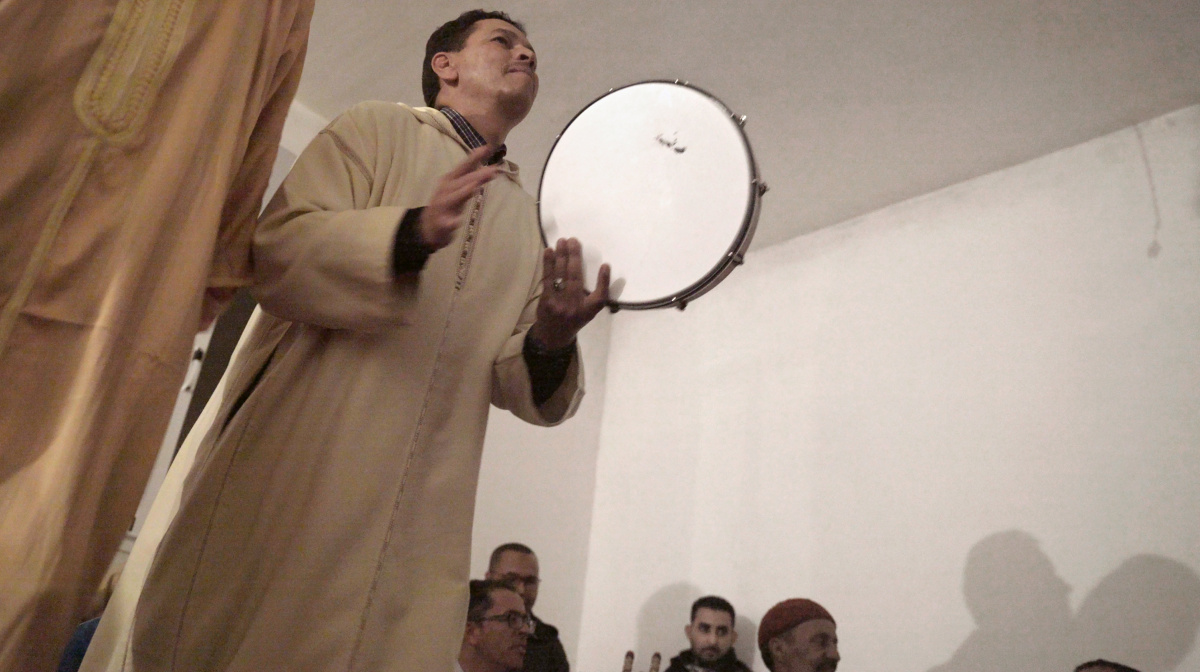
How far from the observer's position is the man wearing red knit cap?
291 cm

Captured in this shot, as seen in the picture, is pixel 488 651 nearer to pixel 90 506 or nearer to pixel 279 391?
pixel 279 391

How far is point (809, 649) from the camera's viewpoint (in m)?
2.93

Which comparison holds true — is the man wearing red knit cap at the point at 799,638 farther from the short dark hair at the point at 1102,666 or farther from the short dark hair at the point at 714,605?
the short dark hair at the point at 1102,666

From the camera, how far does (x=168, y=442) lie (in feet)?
9.20

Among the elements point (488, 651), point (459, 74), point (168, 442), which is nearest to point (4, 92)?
point (459, 74)

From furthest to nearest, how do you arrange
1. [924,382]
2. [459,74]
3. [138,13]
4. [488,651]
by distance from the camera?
[924,382], [488,651], [459,74], [138,13]

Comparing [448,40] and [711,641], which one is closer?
[448,40]

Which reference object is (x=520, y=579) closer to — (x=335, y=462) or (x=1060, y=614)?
(x=1060, y=614)

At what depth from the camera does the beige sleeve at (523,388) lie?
1221 mm

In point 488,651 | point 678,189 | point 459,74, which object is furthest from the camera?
point 488,651

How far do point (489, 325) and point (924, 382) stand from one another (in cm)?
266

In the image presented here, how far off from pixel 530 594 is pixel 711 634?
2.49 feet

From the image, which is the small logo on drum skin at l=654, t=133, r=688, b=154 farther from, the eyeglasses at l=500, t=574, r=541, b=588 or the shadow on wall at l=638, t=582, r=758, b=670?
the shadow on wall at l=638, t=582, r=758, b=670

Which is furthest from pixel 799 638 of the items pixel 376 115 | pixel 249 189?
pixel 249 189
